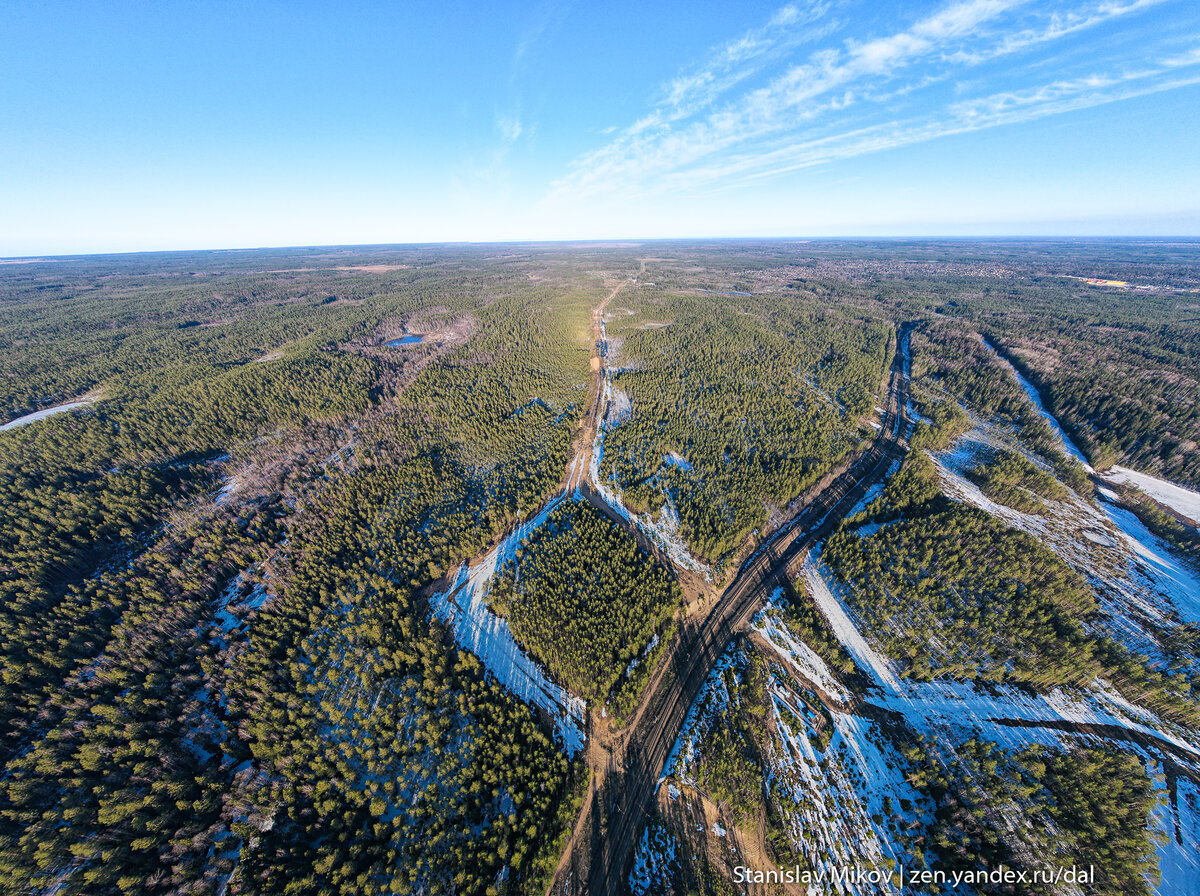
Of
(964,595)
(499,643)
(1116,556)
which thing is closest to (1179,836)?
(964,595)

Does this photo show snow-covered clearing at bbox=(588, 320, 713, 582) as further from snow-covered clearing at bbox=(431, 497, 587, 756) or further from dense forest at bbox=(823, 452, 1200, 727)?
dense forest at bbox=(823, 452, 1200, 727)

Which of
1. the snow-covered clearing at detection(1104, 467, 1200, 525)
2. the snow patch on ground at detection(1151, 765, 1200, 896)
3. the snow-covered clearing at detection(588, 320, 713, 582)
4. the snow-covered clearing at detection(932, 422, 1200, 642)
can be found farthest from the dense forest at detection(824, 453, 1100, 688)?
the snow-covered clearing at detection(1104, 467, 1200, 525)

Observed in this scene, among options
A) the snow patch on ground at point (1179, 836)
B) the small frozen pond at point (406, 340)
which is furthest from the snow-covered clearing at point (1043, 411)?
the small frozen pond at point (406, 340)

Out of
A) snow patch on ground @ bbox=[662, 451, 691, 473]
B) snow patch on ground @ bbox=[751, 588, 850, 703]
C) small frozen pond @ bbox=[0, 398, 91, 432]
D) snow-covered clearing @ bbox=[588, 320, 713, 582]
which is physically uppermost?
small frozen pond @ bbox=[0, 398, 91, 432]

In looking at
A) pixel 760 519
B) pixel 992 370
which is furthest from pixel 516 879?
pixel 992 370

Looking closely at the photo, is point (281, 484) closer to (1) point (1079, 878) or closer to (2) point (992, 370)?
(1) point (1079, 878)

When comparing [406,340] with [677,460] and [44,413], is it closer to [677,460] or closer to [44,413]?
[44,413]
